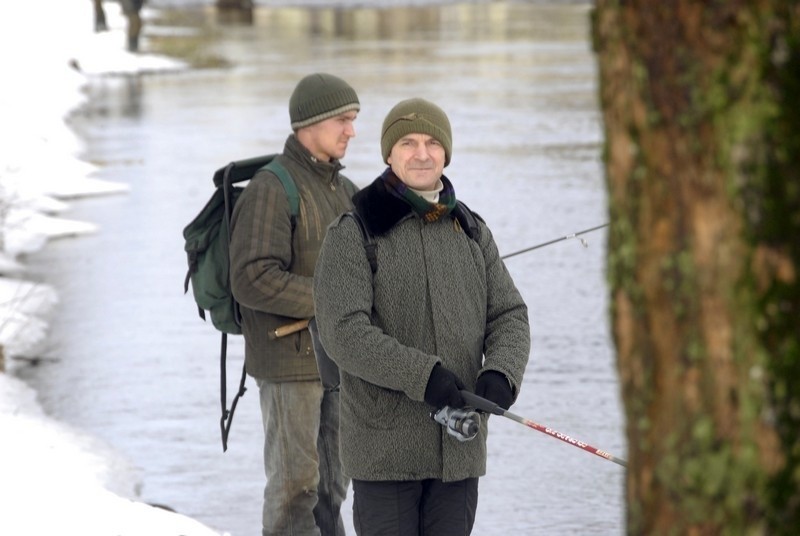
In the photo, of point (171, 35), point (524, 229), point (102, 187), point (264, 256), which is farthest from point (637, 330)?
point (171, 35)

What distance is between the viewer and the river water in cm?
748

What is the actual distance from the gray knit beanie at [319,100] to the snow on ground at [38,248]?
5.19 feet

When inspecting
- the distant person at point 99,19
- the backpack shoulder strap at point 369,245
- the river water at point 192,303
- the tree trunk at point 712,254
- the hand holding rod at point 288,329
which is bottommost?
the distant person at point 99,19

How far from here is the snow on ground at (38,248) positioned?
608cm

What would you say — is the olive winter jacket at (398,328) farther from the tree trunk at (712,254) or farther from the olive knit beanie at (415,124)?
the tree trunk at (712,254)

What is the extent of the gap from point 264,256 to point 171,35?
112 feet

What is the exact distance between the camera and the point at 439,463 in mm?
4543

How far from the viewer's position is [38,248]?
1296 centimetres

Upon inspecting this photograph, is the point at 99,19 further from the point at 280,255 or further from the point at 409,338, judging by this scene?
the point at 409,338

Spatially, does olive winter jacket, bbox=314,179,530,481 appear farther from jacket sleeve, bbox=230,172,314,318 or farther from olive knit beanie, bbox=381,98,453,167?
jacket sleeve, bbox=230,172,314,318

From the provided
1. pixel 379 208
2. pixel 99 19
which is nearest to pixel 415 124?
pixel 379 208

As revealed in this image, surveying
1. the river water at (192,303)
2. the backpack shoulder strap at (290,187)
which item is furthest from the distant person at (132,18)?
the backpack shoulder strap at (290,187)

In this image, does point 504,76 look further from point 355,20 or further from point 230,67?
point 355,20

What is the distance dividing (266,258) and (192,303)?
6.00 metres
